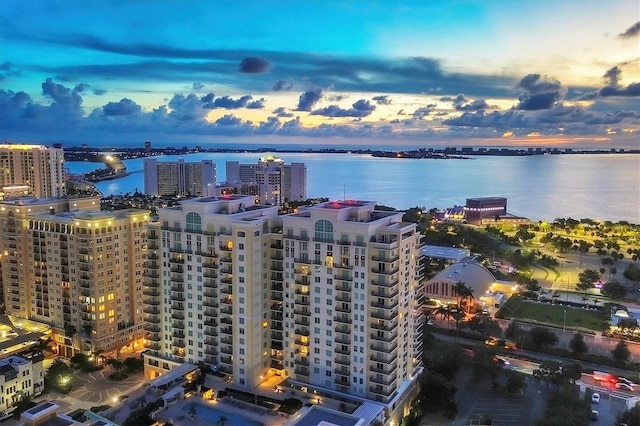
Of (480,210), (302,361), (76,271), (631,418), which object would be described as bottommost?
(631,418)

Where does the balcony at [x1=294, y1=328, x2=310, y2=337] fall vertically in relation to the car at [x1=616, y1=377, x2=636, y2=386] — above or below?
above

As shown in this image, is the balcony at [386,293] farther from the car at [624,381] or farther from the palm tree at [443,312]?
the palm tree at [443,312]

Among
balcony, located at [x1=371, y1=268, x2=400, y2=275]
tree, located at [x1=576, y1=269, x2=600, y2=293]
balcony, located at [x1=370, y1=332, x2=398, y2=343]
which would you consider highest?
balcony, located at [x1=371, y1=268, x2=400, y2=275]

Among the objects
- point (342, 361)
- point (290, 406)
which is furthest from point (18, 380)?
point (342, 361)

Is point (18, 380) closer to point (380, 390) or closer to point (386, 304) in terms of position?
point (380, 390)

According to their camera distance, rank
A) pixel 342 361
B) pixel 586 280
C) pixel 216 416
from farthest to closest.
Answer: pixel 586 280 < pixel 342 361 < pixel 216 416

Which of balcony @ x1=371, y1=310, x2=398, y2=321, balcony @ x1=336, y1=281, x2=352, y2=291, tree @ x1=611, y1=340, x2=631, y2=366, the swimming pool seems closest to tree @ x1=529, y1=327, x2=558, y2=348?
tree @ x1=611, y1=340, x2=631, y2=366

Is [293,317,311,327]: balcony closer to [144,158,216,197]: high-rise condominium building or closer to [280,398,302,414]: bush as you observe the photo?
[280,398,302,414]: bush

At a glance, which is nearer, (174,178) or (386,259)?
(386,259)
